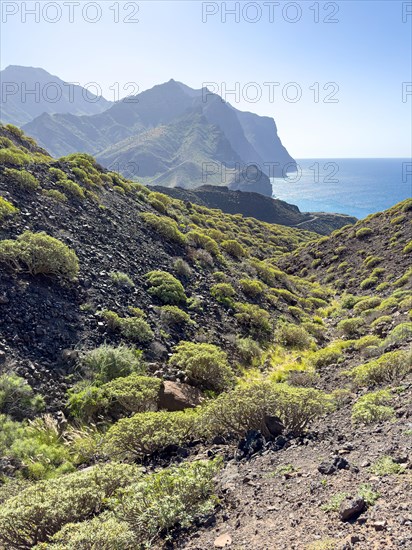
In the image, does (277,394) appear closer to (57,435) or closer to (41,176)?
(57,435)

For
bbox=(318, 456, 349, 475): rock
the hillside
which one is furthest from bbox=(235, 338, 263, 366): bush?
bbox=(318, 456, 349, 475): rock

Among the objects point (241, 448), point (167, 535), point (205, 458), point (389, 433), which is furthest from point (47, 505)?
point (389, 433)

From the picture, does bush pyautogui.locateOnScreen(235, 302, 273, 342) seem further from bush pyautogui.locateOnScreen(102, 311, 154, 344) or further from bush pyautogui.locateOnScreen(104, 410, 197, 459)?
bush pyautogui.locateOnScreen(104, 410, 197, 459)

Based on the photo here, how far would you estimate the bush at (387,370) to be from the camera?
9297mm

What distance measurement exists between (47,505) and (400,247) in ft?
110

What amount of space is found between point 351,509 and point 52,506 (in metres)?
3.50

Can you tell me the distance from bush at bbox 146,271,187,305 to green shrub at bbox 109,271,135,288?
3.22 ft

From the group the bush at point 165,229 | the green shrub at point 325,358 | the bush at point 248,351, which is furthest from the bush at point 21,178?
the green shrub at point 325,358

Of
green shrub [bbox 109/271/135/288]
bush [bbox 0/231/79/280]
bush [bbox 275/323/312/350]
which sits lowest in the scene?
bush [bbox 275/323/312/350]

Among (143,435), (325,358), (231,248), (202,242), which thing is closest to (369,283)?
(231,248)

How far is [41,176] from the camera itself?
1931cm

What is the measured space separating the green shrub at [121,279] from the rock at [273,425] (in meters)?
9.22

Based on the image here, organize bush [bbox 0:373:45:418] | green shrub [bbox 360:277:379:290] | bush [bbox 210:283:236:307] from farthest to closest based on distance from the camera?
green shrub [bbox 360:277:379:290], bush [bbox 210:283:236:307], bush [bbox 0:373:45:418]

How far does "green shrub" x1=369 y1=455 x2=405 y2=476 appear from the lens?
14.8 ft
